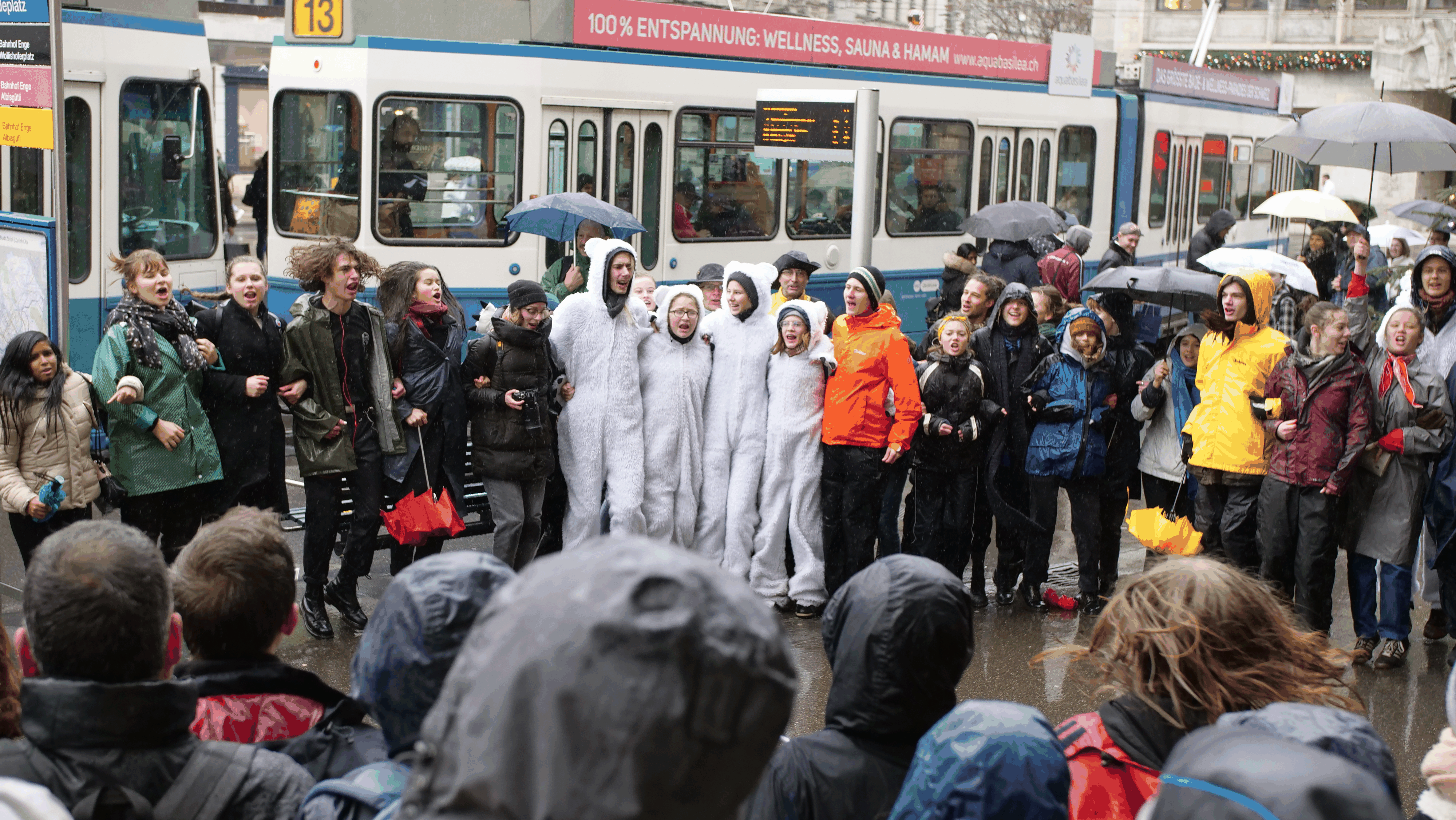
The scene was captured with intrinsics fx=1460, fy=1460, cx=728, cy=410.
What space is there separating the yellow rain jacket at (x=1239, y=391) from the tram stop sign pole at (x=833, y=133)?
2513 mm

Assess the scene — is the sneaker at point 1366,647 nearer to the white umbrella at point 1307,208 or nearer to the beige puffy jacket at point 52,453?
the beige puffy jacket at point 52,453

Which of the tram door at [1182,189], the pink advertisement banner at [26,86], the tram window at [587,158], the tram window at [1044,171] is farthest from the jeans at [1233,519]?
the tram door at [1182,189]

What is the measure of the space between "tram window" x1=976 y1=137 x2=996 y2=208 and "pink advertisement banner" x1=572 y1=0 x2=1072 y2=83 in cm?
75

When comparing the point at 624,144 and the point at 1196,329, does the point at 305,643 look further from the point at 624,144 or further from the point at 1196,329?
the point at 624,144

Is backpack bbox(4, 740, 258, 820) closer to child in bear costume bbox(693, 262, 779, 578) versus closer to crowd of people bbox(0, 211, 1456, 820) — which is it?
crowd of people bbox(0, 211, 1456, 820)

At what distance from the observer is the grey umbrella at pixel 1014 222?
1302 centimetres

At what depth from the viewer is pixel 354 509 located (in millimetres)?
6660

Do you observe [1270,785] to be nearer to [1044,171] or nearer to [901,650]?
[901,650]

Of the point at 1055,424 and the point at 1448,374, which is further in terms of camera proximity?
the point at 1055,424

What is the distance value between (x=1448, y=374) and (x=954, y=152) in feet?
29.0

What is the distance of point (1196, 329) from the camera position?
7.61 metres

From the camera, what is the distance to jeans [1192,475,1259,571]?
683 cm

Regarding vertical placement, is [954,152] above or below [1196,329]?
above

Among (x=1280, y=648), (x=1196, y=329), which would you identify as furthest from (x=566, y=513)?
(x=1280, y=648)
